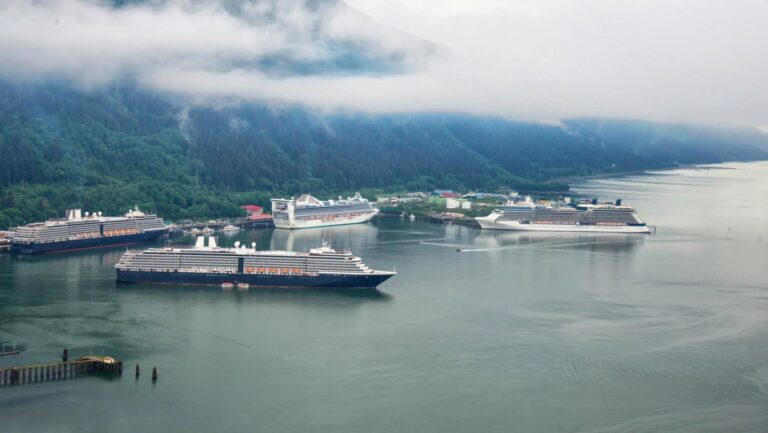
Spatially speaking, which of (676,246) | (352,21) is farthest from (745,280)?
(352,21)

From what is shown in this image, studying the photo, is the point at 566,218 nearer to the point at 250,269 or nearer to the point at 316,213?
the point at 316,213

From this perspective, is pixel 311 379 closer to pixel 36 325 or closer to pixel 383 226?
pixel 36 325

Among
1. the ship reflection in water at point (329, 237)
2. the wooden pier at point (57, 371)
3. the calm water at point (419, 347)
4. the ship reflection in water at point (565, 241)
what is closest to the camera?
the calm water at point (419, 347)

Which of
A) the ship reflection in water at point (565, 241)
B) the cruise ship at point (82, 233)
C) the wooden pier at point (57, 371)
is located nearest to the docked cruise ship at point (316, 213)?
the ship reflection in water at point (565, 241)

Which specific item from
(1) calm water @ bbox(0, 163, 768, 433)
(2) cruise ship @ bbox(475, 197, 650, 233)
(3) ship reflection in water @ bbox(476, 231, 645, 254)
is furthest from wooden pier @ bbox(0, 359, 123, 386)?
(2) cruise ship @ bbox(475, 197, 650, 233)

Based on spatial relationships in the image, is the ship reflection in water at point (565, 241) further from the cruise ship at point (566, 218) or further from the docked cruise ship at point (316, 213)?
the docked cruise ship at point (316, 213)

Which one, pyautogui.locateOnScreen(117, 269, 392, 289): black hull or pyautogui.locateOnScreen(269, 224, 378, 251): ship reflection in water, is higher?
pyautogui.locateOnScreen(269, 224, 378, 251): ship reflection in water

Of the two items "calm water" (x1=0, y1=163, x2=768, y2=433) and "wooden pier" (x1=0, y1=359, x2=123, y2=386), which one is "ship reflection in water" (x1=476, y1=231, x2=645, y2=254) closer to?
"calm water" (x1=0, y1=163, x2=768, y2=433)
